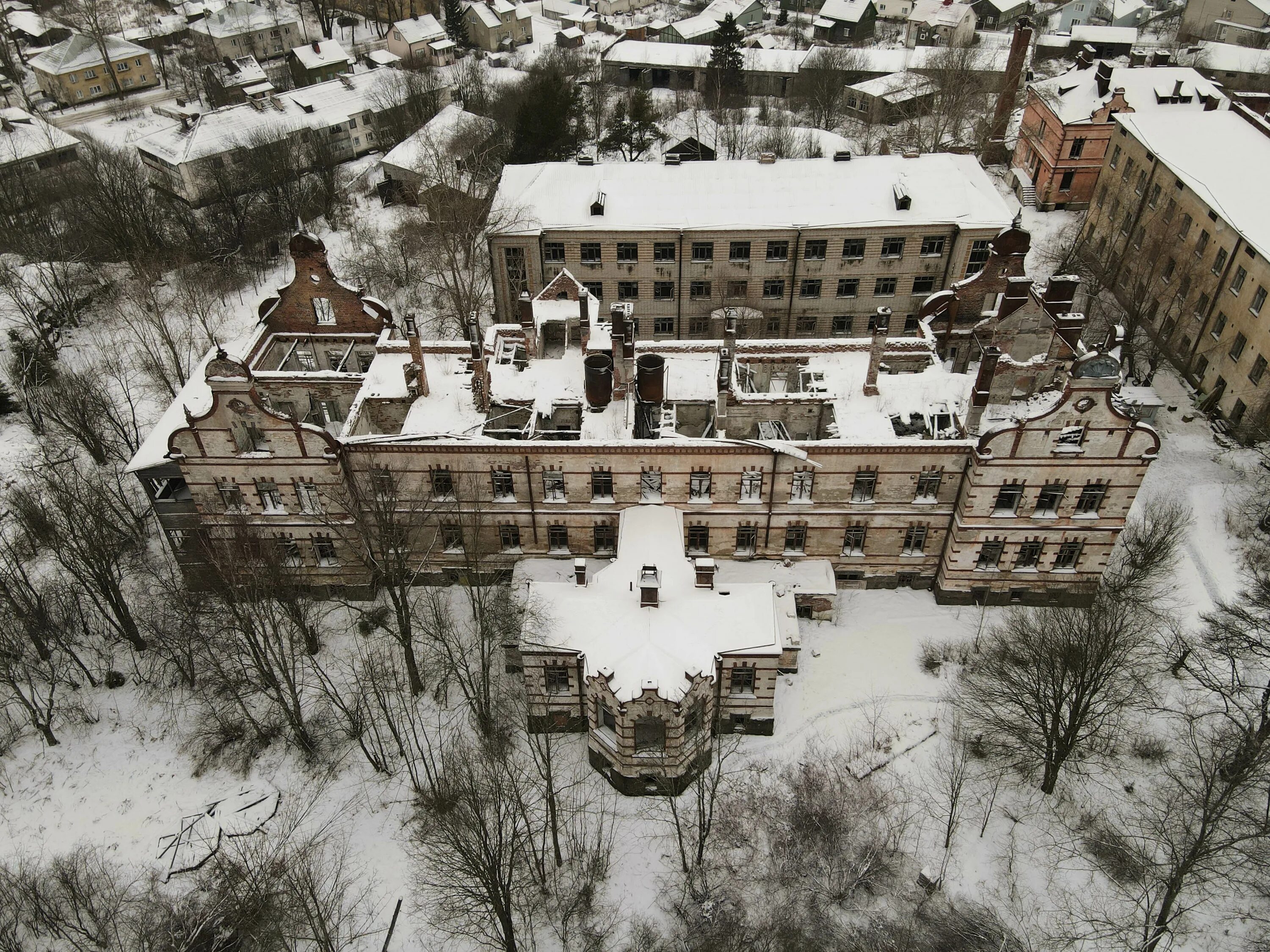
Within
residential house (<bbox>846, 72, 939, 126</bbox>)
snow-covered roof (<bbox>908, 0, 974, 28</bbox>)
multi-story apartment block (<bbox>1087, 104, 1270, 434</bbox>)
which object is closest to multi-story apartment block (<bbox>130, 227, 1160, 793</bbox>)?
multi-story apartment block (<bbox>1087, 104, 1270, 434</bbox>)

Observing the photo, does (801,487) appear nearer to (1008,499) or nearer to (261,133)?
(1008,499)

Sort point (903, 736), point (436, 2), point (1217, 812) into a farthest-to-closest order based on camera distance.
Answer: point (436, 2) → point (903, 736) → point (1217, 812)

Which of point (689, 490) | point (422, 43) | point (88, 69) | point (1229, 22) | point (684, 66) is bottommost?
point (88, 69)

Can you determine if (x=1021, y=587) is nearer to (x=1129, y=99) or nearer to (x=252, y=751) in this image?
(x=252, y=751)

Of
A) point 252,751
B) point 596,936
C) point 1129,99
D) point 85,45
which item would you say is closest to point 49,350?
point 252,751

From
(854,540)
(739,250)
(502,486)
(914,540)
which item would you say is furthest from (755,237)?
(502,486)

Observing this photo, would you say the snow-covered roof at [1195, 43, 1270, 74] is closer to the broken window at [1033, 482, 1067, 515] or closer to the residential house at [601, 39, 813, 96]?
the residential house at [601, 39, 813, 96]

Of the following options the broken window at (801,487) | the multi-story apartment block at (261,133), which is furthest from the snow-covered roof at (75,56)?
the broken window at (801,487)
